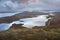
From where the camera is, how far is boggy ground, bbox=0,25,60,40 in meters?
4.01

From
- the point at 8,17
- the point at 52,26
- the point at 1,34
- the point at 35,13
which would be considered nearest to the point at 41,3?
the point at 35,13

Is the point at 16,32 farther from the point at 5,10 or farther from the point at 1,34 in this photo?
the point at 5,10

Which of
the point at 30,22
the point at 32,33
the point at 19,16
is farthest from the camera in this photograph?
the point at 19,16

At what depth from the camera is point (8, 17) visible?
14.3 ft

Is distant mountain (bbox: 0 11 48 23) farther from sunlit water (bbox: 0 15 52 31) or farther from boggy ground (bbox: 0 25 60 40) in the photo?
boggy ground (bbox: 0 25 60 40)

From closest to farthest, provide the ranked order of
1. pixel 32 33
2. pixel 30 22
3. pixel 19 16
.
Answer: pixel 32 33 < pixel 30 22 < pixel 19 16

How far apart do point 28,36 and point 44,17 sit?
0.75 meters

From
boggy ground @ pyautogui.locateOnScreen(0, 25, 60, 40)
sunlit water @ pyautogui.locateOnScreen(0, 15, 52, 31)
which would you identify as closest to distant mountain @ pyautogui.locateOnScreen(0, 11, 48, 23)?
sunlit water @ pyautogui.locateOnScreen(0, 15, 52, 31)

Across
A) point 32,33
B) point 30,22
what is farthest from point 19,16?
point 32,33

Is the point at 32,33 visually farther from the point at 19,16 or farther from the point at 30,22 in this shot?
the point at 19,16

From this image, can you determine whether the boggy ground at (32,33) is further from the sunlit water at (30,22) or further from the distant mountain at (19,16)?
the distant mountain at (19,16)

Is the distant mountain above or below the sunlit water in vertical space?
above

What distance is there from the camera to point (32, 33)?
13.3 feet

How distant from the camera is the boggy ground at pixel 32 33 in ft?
13.2
